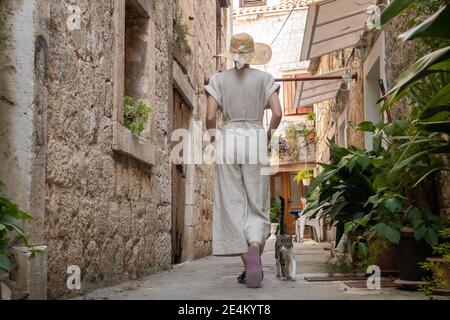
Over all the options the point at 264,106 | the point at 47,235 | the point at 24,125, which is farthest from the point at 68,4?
the point at 264,106

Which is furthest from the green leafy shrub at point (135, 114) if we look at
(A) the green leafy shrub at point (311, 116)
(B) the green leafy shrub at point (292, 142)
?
(B) the green leafy shrub at point (292, 142)

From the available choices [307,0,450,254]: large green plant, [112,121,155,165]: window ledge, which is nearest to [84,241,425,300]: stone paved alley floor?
[307,0,450,254]: large green plant

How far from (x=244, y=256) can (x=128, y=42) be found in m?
2.21

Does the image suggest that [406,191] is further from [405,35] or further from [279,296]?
[405,35]

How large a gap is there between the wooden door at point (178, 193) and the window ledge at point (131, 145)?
4.61 feet

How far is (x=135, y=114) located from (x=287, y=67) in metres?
14.9

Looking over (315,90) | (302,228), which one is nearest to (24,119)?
(315,90)

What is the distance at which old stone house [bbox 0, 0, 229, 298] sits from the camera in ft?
9.57

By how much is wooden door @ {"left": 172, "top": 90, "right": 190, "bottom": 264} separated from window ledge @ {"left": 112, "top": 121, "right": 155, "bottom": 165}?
4.61ft

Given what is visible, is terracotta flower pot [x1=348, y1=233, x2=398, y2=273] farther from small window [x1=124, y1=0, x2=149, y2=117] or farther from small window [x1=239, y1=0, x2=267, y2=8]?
small window [x1=239, y1=0, x2=267, y2=8]

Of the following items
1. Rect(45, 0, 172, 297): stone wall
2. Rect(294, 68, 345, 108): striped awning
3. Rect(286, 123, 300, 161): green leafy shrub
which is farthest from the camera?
Rect(286, 123, 300, 161): green leafy shrub

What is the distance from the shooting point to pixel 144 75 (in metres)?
5.25

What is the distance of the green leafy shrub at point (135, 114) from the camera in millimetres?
4895

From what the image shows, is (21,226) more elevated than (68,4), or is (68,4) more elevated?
(68,4)
